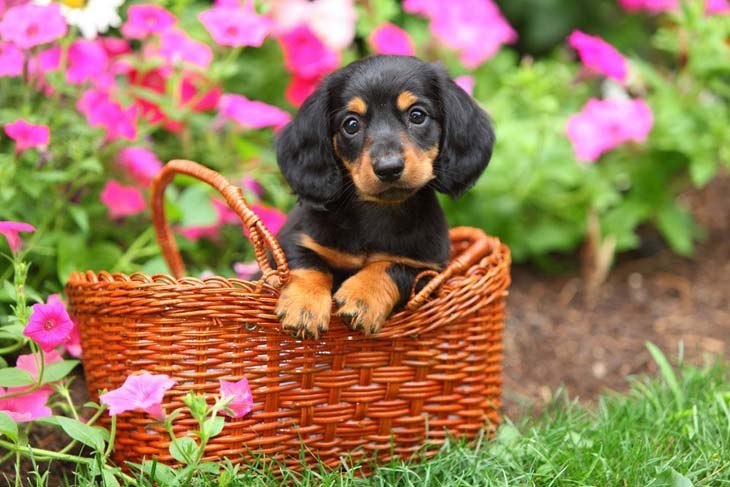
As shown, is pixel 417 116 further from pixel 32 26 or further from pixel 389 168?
pixel 32 26

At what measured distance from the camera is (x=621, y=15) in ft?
21.6

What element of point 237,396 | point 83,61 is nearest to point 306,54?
point 83,61

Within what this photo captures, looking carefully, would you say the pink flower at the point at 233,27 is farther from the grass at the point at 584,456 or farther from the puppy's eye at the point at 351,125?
the grass at the point at 584,456

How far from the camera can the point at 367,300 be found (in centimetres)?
269

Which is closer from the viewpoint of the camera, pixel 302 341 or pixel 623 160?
pixel 302 341

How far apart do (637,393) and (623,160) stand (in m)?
1.79

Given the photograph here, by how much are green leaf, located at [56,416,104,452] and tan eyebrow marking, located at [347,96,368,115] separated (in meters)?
1.21

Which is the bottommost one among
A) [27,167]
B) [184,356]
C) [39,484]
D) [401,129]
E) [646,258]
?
[646,258]

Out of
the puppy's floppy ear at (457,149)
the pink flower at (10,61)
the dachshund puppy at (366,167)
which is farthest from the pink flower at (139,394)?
the pink flower at (10,61)

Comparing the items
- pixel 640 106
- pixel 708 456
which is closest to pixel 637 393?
pixel 708 456

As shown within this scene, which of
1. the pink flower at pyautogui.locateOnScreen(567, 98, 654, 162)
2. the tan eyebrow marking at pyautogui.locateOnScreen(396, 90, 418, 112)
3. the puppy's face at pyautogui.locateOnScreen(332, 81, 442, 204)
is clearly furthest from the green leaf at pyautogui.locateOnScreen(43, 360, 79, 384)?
the pink flower at pyautogui.locateOnScreen(567, 98, 654, 162)

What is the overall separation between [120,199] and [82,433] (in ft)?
4.38

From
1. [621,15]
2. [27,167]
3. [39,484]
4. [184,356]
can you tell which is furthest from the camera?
[621,15]

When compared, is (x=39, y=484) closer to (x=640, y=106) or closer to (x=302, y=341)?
(x=302, y=341)
